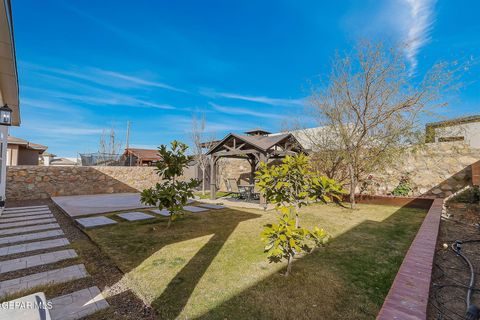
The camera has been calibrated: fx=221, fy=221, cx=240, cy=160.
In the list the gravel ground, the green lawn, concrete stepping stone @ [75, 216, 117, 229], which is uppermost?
concrete stepping stone @ [75, 216, 117, 229]

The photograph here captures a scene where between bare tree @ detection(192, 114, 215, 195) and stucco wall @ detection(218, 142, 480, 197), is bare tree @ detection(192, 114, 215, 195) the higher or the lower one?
the higher one

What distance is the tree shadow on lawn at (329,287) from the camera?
2.20 m

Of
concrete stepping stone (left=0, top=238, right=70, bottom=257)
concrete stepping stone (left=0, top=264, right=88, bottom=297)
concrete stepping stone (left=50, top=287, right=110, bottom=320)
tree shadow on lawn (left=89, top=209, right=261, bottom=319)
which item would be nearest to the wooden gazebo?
tree shadow on lawn (left=89, top=209, right=261, bottom=319)

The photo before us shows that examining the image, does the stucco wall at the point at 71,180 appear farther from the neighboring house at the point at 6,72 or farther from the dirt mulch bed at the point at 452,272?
the dirt mulch bed at the point at 452,272

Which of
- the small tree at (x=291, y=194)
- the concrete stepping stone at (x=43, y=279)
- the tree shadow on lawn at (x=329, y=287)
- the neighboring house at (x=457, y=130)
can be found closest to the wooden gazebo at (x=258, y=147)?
the tree shadow on lawn at (x=329, y=287)

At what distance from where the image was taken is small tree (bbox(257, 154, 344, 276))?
2771 mm

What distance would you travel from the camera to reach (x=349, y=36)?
8.25 metres

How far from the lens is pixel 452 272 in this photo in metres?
3.04

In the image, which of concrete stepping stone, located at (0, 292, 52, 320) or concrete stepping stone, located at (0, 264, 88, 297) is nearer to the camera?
concrete stepping stone, located at (0, 292, 52, 320)

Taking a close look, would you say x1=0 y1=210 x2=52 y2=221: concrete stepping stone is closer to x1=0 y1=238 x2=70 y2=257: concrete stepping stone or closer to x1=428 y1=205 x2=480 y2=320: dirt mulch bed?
x1=0 y1=238 x2=70 y2=257: concrete stepping stone

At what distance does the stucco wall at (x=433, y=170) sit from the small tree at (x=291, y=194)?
28.4ft

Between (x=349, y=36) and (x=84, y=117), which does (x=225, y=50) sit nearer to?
(x=349, y=36)

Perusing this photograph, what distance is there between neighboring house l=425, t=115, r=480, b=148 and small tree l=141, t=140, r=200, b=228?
30.4 ft

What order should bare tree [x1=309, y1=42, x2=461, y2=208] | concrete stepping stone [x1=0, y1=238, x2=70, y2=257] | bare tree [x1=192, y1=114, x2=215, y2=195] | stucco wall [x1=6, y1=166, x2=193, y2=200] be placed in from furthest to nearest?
1. bare tree [x1=192, y1=114, x2=215, y2=195]
2. stucco wall [x1=6, y1=166, x2=193, y2=200]
3. bare tree [x1=309, y1=42, x2=461, y2=208]
4. concrete stepping stone [x1=0, y1=238, x2=70, y2=257]
